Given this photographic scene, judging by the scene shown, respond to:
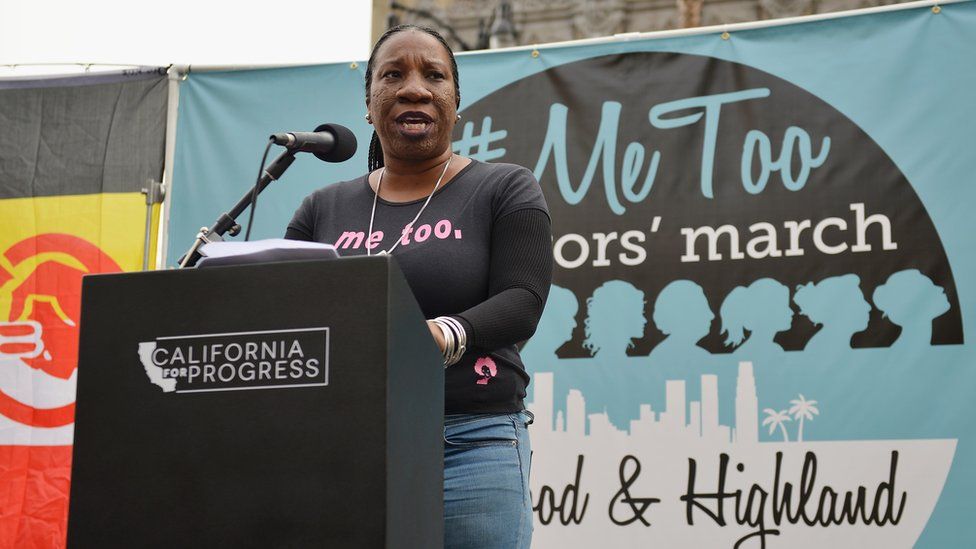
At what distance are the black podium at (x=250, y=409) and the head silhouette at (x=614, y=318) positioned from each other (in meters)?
2.12

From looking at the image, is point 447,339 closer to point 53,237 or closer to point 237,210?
point 237,210

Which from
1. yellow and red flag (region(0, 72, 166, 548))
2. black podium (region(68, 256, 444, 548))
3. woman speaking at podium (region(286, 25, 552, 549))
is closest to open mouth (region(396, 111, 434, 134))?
woman speaking at podium (region(286, 25, 552, 549))

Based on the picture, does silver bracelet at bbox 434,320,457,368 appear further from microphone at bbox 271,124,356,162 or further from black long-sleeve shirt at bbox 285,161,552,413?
microphone at bbox 271,124,356,162

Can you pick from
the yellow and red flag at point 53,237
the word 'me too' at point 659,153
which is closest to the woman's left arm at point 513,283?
the word 'me too' at point 659,153

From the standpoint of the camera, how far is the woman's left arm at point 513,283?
1330mm

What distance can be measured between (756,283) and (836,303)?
24 centimetres

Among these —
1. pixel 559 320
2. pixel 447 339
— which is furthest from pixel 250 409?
pixel 559 320

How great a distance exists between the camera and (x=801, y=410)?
295 cm

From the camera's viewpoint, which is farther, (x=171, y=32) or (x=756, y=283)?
(x=171, y=32)

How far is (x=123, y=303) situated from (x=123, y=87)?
2887 mm

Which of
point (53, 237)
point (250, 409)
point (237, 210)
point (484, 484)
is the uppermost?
point (53, 237)

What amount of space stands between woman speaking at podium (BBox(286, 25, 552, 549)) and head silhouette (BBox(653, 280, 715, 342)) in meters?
1.63

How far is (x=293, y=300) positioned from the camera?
1040mm

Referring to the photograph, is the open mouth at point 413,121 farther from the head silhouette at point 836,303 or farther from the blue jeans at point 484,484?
the head silhouette at point 836,303
